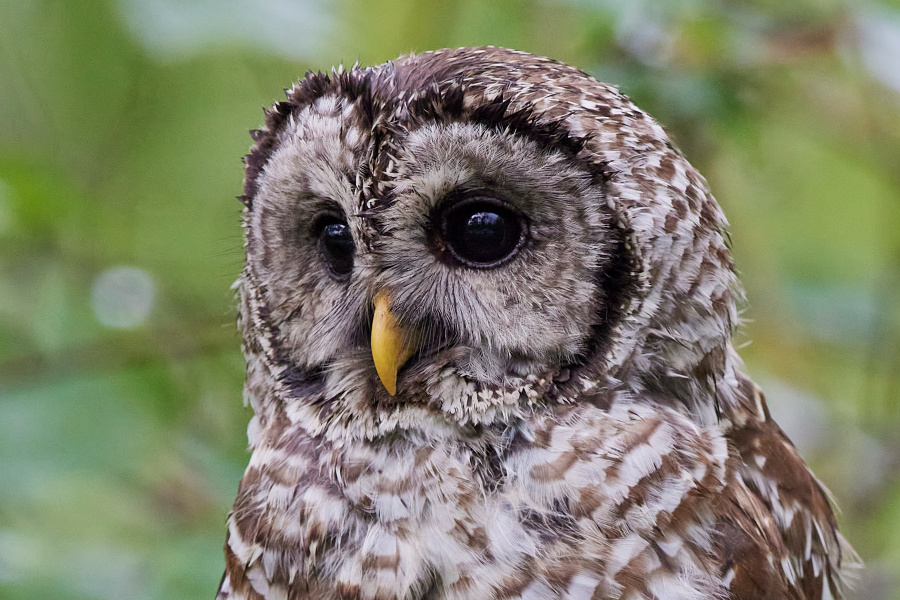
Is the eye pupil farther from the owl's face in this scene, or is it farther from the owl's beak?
the owl's beak

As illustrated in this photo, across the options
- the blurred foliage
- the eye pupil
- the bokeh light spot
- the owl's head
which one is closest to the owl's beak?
the owl's head

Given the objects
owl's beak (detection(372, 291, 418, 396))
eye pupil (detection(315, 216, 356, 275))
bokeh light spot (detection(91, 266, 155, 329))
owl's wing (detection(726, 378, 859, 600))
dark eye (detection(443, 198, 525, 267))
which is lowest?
bokeh light spot (detection(91, 266, 155, 329))

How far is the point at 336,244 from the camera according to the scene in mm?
1692

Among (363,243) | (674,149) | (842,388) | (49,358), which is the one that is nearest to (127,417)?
(49,358)

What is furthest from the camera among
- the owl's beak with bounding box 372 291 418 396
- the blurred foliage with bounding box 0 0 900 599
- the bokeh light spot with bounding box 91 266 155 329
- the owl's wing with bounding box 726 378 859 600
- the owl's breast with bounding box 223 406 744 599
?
the bokeh light spot with bounding box 91 266 155 329

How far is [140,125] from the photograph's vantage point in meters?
2.85

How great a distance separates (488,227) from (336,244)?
0.31 m

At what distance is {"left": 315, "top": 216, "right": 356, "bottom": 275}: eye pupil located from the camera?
1669mm

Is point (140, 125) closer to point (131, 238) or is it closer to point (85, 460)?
point (131, 238)

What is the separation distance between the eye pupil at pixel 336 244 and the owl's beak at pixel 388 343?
12 cm

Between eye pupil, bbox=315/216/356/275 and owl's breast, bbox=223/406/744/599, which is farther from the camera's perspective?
eye pupil, bbox=315/216/356/275

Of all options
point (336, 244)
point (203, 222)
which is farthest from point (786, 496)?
point (203, 222)

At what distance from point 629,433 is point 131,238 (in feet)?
5.92

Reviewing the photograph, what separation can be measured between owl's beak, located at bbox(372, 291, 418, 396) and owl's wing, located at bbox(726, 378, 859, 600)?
614mm
